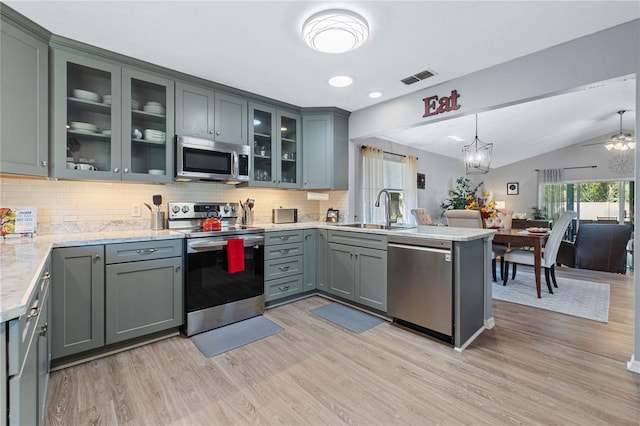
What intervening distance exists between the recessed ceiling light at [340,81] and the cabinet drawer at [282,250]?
1.82 m

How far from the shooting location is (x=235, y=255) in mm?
2752

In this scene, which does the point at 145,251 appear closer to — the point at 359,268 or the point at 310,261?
the point at 310,261

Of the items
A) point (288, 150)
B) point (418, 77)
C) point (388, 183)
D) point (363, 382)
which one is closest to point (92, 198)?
point (288, 150)

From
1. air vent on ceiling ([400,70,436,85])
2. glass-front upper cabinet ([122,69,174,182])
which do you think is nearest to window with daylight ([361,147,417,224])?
air vent on ceiling ([400,70,436,85])

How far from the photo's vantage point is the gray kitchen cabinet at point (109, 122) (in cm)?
227

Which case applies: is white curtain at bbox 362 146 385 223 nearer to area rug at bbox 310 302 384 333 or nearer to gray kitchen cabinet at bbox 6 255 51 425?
area rug at bbox 310 302 384 333

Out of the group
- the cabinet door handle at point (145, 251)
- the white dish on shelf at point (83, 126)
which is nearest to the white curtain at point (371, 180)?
the cabinet door handle at point (145, 251)

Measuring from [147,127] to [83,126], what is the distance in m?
0.48

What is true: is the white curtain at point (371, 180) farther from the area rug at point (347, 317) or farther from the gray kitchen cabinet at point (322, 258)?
the area rug at point (347, 317)

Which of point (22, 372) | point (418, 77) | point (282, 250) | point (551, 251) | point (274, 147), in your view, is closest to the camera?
point (22, 372)

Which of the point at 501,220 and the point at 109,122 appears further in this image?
the point at 501,220

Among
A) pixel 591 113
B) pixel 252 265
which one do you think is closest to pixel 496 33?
pixel 252 265

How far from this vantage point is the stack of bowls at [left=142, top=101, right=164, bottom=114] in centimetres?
271

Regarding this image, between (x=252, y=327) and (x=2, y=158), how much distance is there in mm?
2232
